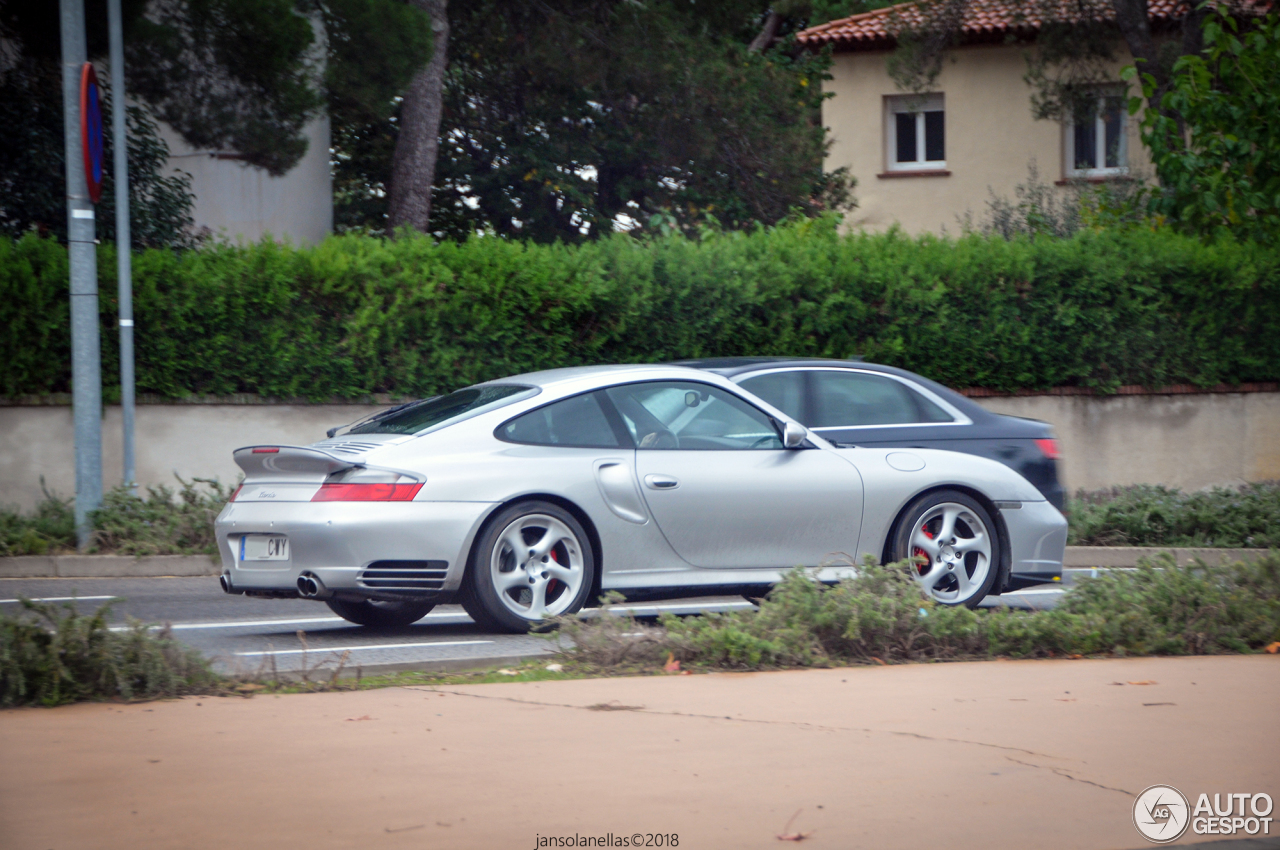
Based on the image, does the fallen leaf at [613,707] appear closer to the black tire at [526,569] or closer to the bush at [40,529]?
the black tire at [526,569]

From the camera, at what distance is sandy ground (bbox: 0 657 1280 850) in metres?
3.95

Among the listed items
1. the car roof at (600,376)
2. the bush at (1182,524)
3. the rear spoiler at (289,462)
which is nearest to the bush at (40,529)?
the rear spoiler at (289,462)

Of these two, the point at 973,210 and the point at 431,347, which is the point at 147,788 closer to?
the point at 431,347

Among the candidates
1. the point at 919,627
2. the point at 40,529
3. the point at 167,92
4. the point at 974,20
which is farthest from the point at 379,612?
the point at 974,20

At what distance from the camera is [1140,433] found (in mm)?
16484

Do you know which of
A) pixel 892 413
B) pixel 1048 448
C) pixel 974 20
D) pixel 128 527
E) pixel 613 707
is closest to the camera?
pixel 613 707

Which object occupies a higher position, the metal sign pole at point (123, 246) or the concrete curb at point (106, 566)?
the metal sign pole at point (123, 246)

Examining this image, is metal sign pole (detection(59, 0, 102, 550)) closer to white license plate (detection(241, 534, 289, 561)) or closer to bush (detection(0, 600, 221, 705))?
white license plate (detection(241, 534, 289, 561))

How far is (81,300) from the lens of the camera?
11469mm

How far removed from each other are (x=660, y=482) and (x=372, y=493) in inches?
59.7

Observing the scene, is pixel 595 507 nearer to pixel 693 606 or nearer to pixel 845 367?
pixel 693 606

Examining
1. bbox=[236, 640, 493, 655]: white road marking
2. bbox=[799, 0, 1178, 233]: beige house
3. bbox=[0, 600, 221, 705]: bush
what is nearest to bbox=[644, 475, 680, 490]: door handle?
A: bbox=[236, 640, 493, 655]: white road marking

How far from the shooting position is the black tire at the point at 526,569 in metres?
7.21

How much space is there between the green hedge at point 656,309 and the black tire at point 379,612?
6058 millimetres
